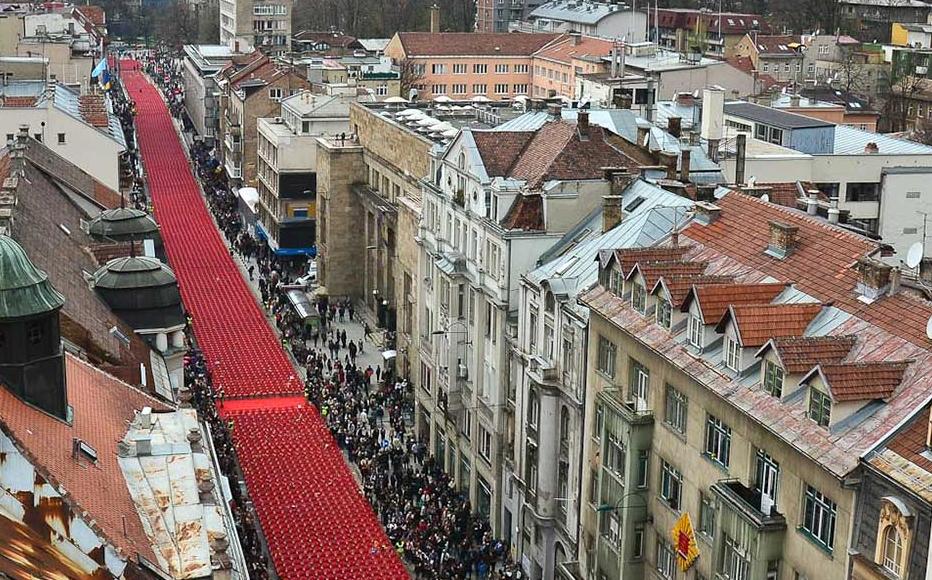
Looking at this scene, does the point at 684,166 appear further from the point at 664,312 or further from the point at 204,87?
the point at 204,87

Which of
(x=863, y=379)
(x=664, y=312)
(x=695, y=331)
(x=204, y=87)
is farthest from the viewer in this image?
(x=204, y=87)

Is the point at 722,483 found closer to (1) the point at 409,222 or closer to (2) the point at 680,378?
(2) the point at 680,378

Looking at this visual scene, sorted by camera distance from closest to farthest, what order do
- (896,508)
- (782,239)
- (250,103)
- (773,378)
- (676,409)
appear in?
1. (896,508)
2. (773,378)
3. (676,409)
4. (782,239)
5. (250,103)

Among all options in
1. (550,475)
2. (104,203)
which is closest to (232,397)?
(104,203)

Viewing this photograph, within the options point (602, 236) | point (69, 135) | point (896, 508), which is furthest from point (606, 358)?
point (69, 135)

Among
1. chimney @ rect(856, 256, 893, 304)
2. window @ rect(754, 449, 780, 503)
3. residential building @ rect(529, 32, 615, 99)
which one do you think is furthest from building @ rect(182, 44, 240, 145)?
window @ rect(754, 449, 780, 503)

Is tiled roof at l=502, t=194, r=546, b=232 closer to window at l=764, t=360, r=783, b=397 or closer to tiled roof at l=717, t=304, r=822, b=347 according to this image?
tiled roof at l=717, t=304, r=822, b=347

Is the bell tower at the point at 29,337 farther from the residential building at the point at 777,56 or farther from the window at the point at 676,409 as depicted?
the residential building at the point at 777,56
